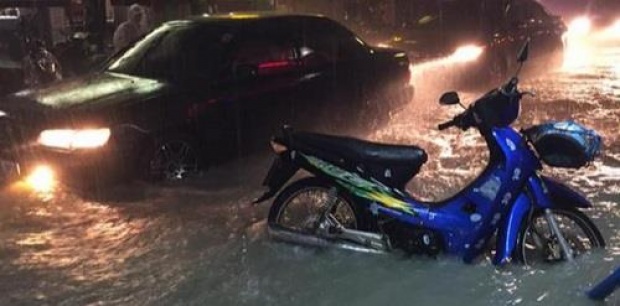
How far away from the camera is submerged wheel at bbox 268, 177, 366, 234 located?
4770 mm

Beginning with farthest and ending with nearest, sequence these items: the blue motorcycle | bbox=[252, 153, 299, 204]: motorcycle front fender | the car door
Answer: the car door → bbox=[252, 153, 299, 204]: motorcycle front fender → the blue motorcycle

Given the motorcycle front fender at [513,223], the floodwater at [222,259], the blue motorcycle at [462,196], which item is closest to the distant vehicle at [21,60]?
the floodwater at [222,259]

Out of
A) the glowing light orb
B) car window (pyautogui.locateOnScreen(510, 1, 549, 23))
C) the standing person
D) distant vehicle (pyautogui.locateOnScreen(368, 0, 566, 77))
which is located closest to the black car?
the glowing light orb

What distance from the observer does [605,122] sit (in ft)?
30.4

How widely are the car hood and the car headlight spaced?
0.24m

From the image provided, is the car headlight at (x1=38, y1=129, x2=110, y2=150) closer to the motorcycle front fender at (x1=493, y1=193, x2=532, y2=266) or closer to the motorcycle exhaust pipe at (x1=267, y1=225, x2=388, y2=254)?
the motorcycle exhaust pipe at (x1=267, y1=225, x2=388, y2=254)

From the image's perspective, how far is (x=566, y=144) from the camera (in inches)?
159

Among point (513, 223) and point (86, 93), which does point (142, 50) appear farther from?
point (513, 223)

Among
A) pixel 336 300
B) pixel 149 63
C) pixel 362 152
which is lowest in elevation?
pixel 336 300

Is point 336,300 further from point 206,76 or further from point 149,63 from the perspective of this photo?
point 149,63

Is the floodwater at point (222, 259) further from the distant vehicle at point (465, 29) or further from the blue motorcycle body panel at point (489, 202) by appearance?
the distant vehicle at point (465, 29)

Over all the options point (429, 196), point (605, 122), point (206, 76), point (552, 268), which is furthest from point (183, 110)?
point (605, 122)

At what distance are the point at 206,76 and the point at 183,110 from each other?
49 cm

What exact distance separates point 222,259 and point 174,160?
2045 millimetres
